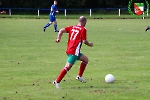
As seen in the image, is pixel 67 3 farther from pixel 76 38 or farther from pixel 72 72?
pixel 76 38

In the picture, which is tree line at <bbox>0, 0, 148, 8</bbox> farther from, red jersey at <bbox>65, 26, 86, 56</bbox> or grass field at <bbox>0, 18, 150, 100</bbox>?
red jersey at <bbox>65, 26, 86, 56</bbox>

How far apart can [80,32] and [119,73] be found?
2.82m

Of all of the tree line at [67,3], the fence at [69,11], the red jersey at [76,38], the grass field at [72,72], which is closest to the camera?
the grass field at [72,72]

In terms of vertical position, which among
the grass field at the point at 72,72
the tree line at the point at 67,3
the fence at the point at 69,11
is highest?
the tree line at the point at 67,3

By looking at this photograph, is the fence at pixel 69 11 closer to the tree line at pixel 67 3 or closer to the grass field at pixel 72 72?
the tree line at pixel 67 3

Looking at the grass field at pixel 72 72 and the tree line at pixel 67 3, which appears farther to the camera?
the tree line at pixel 67 3

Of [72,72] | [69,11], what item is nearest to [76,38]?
[72,72]

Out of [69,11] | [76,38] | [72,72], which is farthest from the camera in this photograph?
[69,11]

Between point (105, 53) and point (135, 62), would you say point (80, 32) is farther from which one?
point (105, 53)

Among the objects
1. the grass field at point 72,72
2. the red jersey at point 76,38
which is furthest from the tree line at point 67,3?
the red jersey at point 76,38

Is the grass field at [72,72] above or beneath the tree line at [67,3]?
beneath

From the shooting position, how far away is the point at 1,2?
63.4 meters

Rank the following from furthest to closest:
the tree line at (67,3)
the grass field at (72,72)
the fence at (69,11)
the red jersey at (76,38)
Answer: the tree line at (67,3), the fence at (69,11), the red jersey at (76,38), the grass field at (72,72)

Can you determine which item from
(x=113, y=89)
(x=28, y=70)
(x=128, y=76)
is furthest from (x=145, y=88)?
(x=28, y=70)
